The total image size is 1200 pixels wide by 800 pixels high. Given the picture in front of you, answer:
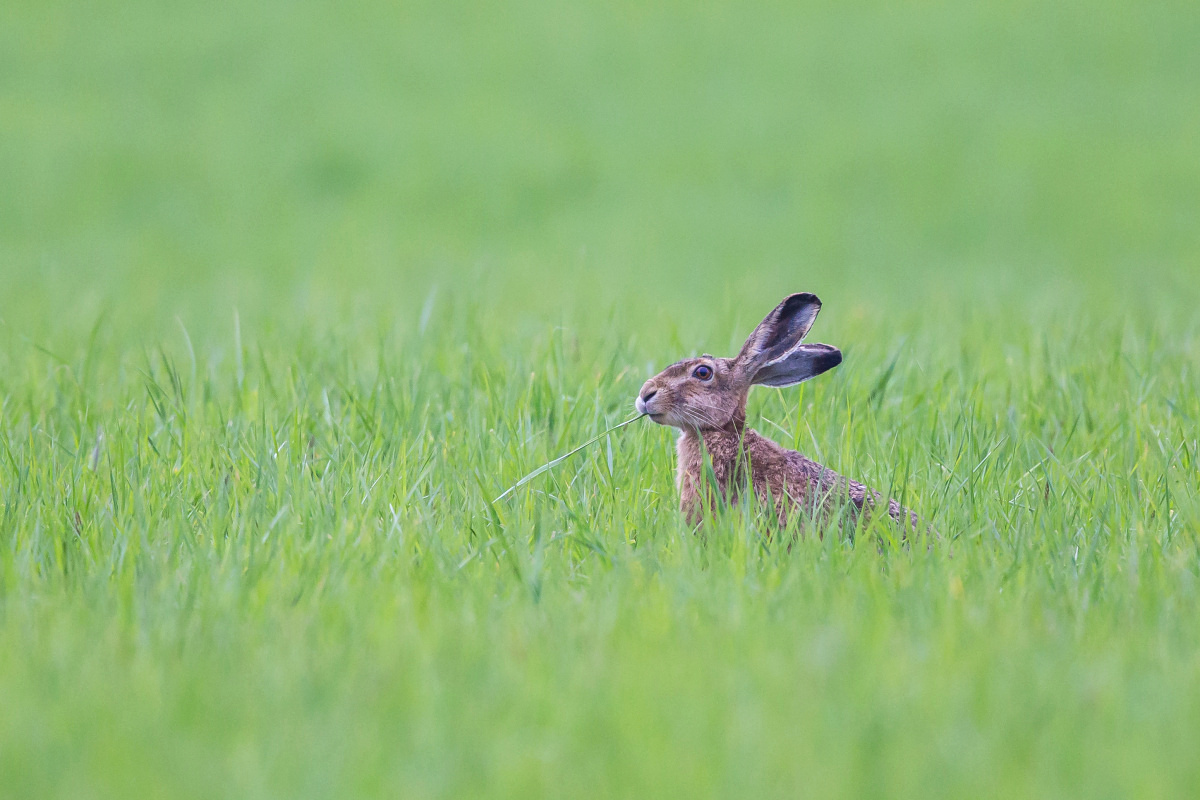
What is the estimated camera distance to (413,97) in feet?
61.7

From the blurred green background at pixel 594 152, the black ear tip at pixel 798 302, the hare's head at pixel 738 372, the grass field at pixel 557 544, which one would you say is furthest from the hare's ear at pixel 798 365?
→ the blurred green background at pixel 594 152

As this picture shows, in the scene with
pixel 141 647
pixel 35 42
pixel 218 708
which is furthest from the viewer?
pixel 35 42

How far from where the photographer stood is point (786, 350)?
4.30 meters

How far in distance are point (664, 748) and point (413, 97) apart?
1754cm

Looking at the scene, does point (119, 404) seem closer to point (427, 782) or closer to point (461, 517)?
point (461, 517)

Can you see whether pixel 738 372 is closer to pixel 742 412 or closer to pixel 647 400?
pixel 742 412

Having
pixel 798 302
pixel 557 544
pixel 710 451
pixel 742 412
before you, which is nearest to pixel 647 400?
pixel 710 451

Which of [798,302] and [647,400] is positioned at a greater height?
[798,302]

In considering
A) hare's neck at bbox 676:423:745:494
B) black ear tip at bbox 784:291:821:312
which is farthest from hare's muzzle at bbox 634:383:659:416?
black ear tip at bbox 784:291:821:312

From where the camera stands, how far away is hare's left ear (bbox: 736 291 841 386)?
4227 millimetres

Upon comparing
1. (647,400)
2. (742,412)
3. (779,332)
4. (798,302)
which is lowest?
(742,412)

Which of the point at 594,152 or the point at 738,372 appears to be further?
the point at 594,152

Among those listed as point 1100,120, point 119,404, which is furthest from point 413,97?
point 119,404

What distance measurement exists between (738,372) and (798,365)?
0.71 feet
